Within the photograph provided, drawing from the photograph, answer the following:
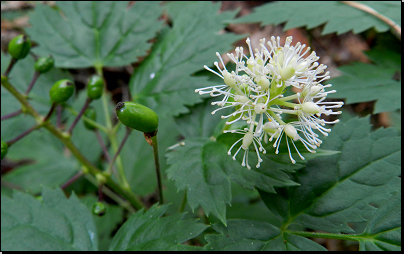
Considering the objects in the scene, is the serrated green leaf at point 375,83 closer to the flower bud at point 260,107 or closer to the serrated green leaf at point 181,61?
the serrated green leaf at point 181,61

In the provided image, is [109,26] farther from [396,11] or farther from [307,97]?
[396,11]

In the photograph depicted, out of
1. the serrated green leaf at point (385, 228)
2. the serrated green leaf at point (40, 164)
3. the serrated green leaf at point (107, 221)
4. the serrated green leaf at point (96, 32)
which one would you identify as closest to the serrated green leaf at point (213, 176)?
the serrated green leaf at point (385, 228)

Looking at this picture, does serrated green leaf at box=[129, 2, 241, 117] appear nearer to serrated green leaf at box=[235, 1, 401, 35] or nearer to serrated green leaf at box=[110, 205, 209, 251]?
serrated green leaf at box=[235, 1, 401, 35]

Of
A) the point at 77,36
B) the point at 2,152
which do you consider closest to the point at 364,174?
the point at 2,152

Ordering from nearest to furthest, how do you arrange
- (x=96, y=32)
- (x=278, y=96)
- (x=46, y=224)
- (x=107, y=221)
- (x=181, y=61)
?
1. (x=278, y=96)
2. (x=46, y=224)
3. (x=181, y=61)
4. (x=96, y=32)
5. (x=107, y=221)

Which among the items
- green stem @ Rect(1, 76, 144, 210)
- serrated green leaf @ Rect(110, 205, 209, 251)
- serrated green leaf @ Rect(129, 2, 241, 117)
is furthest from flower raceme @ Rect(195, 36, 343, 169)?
green stem @ Rect(1, 76, 144, 210)

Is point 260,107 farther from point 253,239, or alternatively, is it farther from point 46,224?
point 46,224

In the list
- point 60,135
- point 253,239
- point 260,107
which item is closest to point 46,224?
point 60,135
